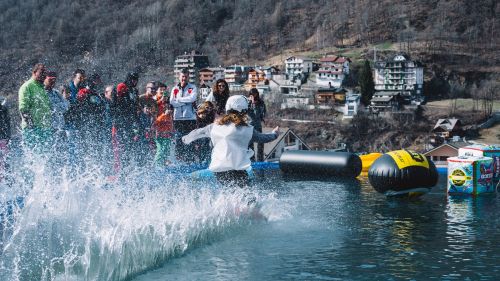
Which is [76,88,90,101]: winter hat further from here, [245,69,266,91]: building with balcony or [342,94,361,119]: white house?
[245,69,266,91]: building with balcony

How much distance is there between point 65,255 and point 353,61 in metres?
136

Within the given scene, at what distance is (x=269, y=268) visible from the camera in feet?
20.6

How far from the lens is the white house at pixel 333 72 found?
128 metres

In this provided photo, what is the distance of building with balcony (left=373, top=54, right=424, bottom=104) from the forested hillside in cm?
713

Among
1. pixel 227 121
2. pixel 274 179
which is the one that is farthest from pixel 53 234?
pixel 274 179

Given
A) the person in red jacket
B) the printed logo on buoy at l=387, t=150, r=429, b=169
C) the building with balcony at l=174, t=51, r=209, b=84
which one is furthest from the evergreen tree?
the printed logo on buoy at l=387, t=150, r=429, b=169

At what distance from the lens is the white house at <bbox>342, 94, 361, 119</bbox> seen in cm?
11688

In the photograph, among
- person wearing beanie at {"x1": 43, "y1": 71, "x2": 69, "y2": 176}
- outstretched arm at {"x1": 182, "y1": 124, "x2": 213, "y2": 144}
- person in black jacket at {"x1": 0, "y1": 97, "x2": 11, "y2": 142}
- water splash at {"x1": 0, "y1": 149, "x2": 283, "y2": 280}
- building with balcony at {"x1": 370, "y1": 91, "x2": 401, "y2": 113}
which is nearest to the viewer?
water splash at {"x1": 0, "y1": 149, "x2": 283, "y2": 280}

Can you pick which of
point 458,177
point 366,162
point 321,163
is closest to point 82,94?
point 321,163

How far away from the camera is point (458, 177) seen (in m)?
10.8

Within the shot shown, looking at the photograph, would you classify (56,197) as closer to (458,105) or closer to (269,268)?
(269,268)

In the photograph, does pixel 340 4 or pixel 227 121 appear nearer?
pixel 227 121

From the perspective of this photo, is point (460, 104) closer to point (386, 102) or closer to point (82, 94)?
point (386, 102)

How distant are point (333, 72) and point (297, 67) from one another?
400 inches
